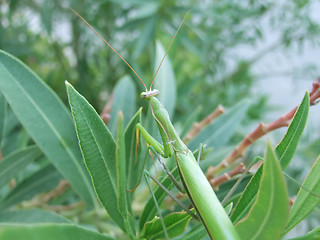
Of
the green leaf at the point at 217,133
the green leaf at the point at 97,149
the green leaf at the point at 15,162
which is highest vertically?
the green leaf at the point at 15,162

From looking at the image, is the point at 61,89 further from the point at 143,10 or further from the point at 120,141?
the point at 120,141

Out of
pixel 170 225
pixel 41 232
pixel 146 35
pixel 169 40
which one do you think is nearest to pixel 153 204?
pixel 170 225

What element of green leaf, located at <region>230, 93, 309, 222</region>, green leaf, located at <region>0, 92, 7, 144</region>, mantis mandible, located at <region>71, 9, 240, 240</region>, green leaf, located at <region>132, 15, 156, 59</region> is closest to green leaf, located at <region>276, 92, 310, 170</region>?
green leaf, located at <region>230, 93, 309, 222</region>

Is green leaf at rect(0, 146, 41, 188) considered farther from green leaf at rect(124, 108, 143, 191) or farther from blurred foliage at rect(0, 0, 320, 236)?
blurred foliage at rect(0, 0, 320, 236)

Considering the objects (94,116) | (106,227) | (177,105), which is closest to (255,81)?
(177,105)

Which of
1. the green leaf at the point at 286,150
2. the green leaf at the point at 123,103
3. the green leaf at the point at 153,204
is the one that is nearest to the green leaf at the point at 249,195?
the green leaf at the point at 286,150

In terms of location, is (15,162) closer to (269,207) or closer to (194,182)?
(194,182)

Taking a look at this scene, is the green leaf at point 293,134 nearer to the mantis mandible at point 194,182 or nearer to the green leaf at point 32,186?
the mantis mandible at point 194,182
